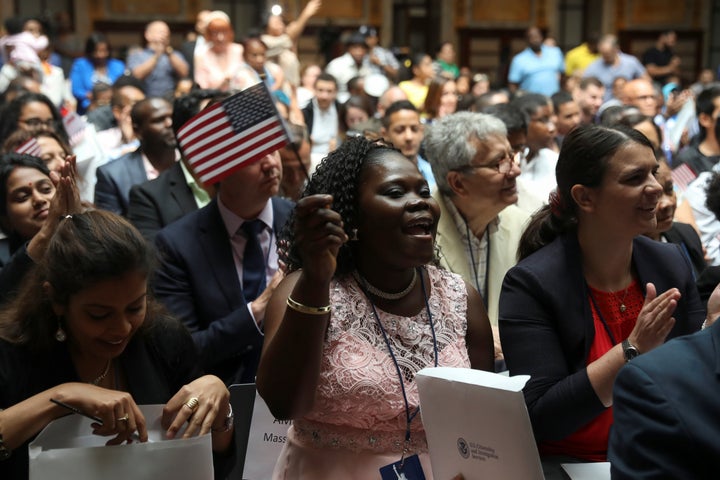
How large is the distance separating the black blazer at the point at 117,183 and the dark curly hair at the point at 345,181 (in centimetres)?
303

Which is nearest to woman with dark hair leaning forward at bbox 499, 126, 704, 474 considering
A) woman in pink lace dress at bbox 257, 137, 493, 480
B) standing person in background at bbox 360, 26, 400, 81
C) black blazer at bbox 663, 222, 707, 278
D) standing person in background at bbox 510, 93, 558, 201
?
woman in pink lace dress at bbox 257, 137, 493, 480

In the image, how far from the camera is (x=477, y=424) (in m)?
2.29

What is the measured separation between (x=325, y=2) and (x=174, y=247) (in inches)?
660

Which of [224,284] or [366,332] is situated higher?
[366,332]

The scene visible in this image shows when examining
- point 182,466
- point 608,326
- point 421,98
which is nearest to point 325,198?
point 182,466

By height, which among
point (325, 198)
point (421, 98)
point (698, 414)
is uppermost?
point (325, 198)

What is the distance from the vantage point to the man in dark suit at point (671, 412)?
5.39 feet

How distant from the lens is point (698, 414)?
165 centimetres

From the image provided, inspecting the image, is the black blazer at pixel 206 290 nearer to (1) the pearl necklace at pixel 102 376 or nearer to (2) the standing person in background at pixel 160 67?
(1) the pearl necklace at pixel 102 376

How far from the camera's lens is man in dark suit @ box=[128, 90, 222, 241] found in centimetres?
469

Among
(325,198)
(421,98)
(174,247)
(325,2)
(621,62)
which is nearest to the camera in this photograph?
(325,198)

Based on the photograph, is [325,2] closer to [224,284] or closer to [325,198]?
[224,284]

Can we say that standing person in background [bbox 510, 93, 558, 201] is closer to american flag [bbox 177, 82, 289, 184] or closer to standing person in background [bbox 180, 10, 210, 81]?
american flag [bbox 177, 82, 289, 184]

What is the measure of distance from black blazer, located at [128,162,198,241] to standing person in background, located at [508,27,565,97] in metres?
11.0
